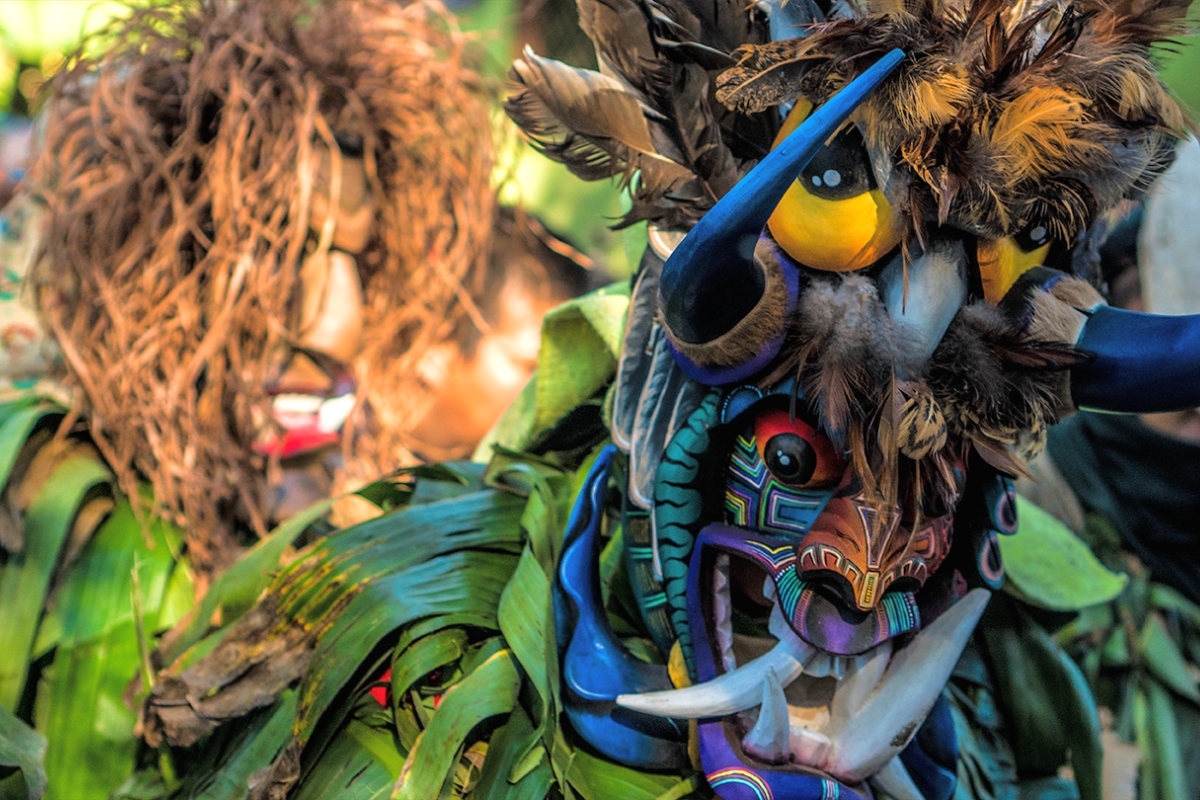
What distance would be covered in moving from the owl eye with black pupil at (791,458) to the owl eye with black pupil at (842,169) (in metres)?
0.14

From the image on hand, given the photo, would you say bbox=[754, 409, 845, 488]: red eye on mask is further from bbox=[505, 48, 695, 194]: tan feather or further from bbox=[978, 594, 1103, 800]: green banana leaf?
bbox=[978, 594, 1103, 800]: green banana leaf

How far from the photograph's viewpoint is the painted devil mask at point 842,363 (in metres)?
0.54

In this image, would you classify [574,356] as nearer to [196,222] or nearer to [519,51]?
[196,222]

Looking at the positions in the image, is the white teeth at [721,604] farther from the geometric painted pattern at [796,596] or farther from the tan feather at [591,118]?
the tan feather at [591,118]

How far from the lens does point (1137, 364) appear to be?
57cm

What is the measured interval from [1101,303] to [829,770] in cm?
32

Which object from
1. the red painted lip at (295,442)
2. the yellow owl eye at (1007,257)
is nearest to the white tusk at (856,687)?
the yellow owl eye at (1007,257)

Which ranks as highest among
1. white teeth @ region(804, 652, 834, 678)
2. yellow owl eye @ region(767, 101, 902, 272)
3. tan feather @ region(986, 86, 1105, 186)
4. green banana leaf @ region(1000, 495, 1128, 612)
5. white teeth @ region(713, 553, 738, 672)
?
tan feather @ region(986, 86, 1105, 186)

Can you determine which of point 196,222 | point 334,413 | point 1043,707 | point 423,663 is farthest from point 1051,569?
point 196,222

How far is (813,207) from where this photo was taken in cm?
56

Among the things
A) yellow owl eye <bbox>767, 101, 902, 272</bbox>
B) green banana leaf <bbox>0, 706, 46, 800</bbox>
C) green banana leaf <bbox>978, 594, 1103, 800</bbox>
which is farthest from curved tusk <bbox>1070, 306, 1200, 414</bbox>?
green banana leaf <bbox>0, 706, 46, 800</bbox>

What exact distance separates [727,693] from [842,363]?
8.0 inches

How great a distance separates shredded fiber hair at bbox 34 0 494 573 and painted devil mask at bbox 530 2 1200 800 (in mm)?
478

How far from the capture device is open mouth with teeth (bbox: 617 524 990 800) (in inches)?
23.9
